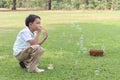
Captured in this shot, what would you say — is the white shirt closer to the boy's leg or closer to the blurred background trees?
the boy's leg

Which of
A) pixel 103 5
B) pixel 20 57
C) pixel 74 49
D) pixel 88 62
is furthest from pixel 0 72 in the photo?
pixel 103 5

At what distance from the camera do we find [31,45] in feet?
20.0

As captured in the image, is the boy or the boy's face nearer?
the boy

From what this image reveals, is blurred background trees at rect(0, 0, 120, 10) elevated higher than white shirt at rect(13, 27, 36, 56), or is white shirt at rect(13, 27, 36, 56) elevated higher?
white shirt at rect(13, 27, 36, 56)

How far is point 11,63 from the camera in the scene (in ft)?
23.1

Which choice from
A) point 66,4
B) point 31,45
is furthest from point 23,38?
point 66,4

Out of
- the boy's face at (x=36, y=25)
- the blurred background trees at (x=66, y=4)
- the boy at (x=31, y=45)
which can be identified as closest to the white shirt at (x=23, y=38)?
the boy at (x=31, y=45)

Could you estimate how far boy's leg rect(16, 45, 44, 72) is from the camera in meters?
5.98

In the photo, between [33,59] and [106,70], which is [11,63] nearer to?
[33,59]

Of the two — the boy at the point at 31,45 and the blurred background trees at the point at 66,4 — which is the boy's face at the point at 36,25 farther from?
the blurred background trees at the point at 66,4

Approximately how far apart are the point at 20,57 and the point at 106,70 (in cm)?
161

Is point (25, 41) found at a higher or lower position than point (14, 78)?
higher

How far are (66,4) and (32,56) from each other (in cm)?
4792

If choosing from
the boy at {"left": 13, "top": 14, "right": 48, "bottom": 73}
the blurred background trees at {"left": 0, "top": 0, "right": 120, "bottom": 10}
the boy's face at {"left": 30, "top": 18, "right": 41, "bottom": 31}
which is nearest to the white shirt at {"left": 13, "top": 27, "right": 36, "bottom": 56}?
the boy at {"left": 13, "top": 14, "right": 48, "bottom": 73}
